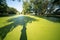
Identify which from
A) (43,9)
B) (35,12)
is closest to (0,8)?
(35,12)

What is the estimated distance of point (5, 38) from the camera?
102 inches

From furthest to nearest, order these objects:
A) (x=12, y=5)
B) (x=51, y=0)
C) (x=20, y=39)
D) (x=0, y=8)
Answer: (x=51, y=0) → (x=0, y=8) → (x=12, y=5) → (x=20, y=39)

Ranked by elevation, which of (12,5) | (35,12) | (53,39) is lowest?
(53,39)

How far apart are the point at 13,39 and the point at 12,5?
62.8 inches

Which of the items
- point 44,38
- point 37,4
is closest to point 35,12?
point 37,4

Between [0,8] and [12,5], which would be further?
[0,8]

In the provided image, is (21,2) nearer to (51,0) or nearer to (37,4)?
(37,4)

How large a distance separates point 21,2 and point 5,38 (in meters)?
1.74

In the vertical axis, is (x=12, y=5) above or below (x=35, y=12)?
above

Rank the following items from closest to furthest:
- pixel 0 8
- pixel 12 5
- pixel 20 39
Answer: pixel 20 39
pixel 12 5
pixel 0 8

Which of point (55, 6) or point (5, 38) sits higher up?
point (55, 6)

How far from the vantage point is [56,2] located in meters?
5.07

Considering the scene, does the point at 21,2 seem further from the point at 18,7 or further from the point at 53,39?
the point at 53,39

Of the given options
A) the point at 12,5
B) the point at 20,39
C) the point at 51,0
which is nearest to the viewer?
the point at 20,39
